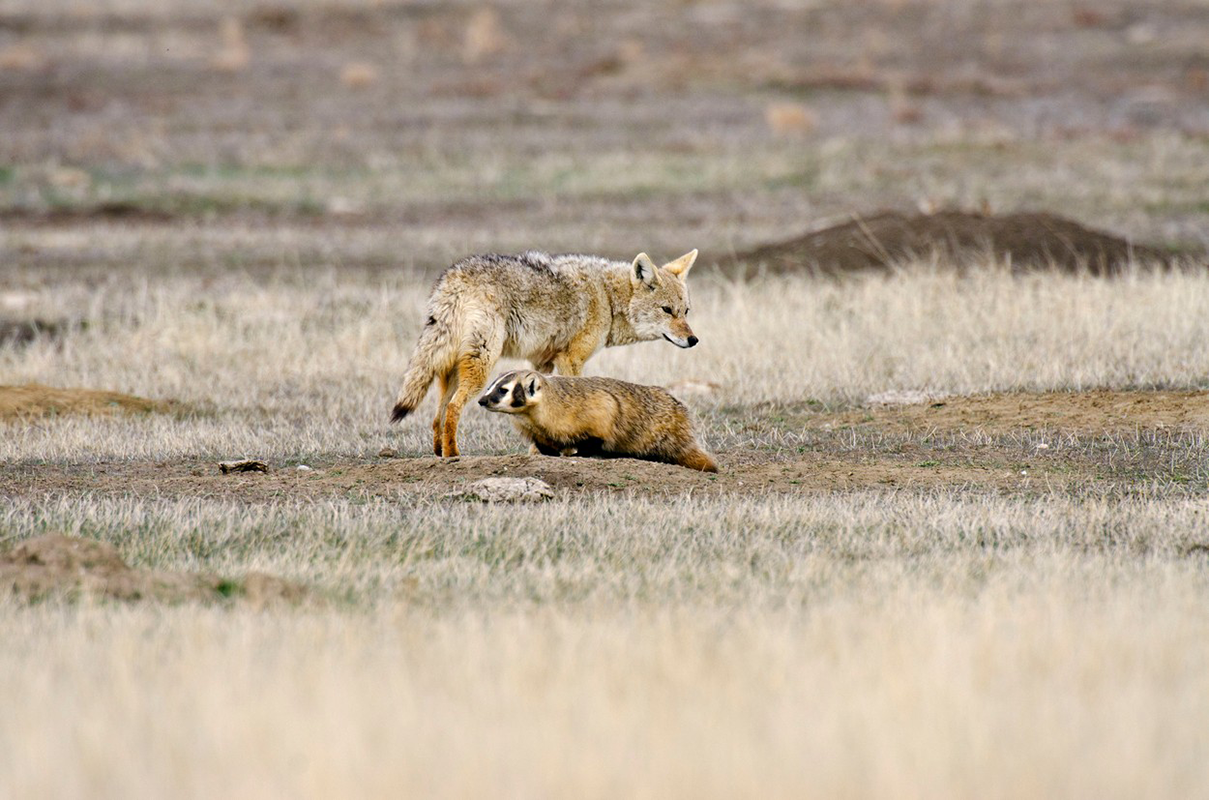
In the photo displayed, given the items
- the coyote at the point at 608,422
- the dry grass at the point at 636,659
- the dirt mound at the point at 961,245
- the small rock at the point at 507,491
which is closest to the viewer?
the dry grass at the point at 636,659

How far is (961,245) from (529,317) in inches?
361

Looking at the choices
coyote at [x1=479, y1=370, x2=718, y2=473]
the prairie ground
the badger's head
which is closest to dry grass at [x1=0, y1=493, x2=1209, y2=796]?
the prairie ground

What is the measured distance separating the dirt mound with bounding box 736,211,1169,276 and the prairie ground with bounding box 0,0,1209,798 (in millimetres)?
832

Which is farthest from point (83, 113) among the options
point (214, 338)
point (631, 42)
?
point (214, 338)

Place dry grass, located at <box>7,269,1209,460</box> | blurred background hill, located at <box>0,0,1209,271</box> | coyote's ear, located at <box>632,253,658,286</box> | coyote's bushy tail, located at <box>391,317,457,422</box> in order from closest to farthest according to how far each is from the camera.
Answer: coyote's bushy tail, located at <box>391,317,457,422</box> < coyote's ear, located at <box>632,253,658,286</box> < dry grass, located at <box>7,269,1209,460</box> < blurred background hill, located at <box>0,0,1209,271</box>

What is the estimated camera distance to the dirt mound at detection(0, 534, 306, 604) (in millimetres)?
6711

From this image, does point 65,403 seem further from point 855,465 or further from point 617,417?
point 855,465

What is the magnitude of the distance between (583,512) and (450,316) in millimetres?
2381

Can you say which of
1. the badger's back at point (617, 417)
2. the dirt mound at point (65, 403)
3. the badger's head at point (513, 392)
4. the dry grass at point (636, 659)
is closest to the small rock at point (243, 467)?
the dry grass at point (636, 659)

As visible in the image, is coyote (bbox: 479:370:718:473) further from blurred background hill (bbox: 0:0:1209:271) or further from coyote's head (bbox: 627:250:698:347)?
blurred background hill (bbox: 0:0:1209:271)

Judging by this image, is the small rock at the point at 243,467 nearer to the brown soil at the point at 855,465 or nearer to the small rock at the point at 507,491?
the brown soil at the point at 855,465

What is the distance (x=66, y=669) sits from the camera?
5.55 metres

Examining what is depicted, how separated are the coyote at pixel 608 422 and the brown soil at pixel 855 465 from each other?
A: 242 millimetres

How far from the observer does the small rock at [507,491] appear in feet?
29.1
